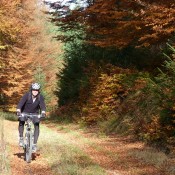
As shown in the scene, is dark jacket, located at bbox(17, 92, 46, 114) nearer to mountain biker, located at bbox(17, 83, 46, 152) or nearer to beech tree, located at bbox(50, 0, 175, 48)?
mountain biker, located at bbox(17, 83, 46, 152)

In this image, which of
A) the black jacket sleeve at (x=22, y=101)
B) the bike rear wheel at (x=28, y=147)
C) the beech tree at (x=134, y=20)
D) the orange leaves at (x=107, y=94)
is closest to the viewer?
the bike rear wheel at (x=28, y=147)

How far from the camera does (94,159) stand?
10.9m

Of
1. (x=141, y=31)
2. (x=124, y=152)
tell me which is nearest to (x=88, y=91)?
(x=141, y=31)

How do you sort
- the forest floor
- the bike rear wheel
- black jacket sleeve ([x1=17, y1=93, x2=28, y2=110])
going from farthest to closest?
black jacket sleeve ([x1=17, y1=93, x2=28, y2=110]) < the bike rear wheel < the forest floor

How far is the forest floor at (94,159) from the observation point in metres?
9.11

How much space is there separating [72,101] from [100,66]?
603cm

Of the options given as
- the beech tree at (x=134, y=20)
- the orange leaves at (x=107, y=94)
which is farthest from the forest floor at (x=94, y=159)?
the beech tree at (x=134, y=20)

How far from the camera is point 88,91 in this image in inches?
829

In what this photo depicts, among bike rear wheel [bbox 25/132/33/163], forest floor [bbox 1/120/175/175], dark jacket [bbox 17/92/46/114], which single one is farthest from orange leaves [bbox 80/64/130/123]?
bike rear wheel [bbox 25/132/33/163]

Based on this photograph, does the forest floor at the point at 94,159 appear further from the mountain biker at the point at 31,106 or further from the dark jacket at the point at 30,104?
the dark jacket at the point at 30,104

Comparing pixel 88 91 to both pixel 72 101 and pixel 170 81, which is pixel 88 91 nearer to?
pixel 72 101

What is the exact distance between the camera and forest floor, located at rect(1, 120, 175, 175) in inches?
359

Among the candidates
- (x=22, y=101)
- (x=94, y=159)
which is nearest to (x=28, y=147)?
(x=22, y=101)

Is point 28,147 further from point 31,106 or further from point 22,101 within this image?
point 22,101
